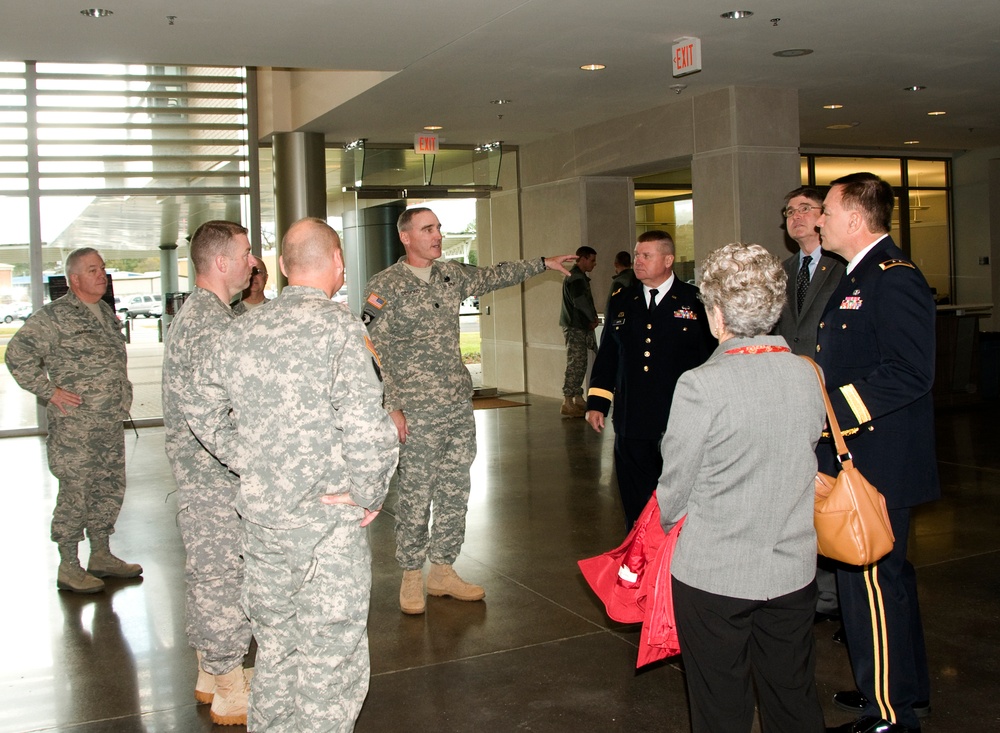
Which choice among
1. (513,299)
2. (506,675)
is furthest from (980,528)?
(513,299)

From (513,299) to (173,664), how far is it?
30.9 ft

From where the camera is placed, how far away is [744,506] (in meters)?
2.33

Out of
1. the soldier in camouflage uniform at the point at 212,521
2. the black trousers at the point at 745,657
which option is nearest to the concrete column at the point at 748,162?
the soldier in camouflage uniform at the point at 212,521

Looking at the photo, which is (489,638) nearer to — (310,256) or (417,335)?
(417,335)

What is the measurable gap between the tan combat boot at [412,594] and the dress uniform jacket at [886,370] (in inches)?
90.4

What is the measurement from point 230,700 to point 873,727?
2255 millimetres

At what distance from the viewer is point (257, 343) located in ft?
8.77

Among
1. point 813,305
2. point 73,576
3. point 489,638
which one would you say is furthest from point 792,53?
point 73,576

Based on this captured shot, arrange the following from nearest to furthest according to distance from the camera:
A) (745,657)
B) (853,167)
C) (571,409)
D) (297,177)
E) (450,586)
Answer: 1. (745,657)
2. (450,586)
3. (571,409)
4. (297,177)
5. (853,167)

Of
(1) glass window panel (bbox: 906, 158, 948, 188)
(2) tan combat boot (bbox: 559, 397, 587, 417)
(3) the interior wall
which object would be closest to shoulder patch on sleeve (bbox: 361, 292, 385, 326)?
(2) tan combat boot (bbox: 559, 397, 587, 417)

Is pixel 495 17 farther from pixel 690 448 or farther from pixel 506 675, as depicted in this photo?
pixel 690 448

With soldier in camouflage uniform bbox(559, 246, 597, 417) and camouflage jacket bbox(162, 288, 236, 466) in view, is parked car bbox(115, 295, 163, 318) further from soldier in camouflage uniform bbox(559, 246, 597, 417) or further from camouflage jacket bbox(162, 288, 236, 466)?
camouflage jacket bbox(162, 288, 236, 466)

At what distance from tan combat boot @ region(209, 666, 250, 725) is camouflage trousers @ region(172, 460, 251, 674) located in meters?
0.04

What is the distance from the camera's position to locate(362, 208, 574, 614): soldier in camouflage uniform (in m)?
4.55
